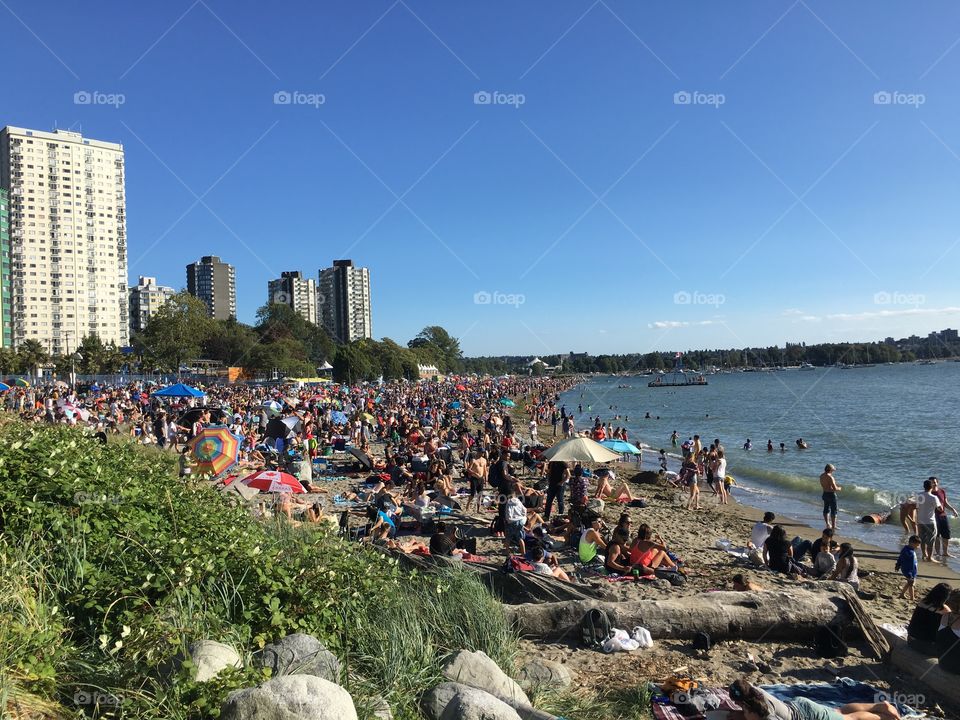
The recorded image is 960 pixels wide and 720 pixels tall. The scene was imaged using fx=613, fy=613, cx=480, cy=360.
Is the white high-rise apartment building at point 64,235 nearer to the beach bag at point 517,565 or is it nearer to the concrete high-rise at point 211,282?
the concrete high-rise at point 211,282

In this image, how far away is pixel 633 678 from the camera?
5.90 m

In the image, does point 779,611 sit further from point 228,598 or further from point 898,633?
point 228,598

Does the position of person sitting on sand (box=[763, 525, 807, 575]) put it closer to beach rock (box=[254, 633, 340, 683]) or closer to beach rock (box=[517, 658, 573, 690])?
beach rock (box=[517, 658, 573, 690])

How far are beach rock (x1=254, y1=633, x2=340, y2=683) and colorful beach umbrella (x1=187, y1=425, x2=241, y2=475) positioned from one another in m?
8.23

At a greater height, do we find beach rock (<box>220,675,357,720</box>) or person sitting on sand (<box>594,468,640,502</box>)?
beach rock (<box>220,675,357,720</box>)

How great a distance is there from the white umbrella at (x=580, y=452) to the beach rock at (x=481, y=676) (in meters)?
7.93

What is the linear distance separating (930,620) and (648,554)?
11.8ft

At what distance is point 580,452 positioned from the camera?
12617 mm

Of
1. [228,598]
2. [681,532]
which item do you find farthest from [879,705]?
[681,532]

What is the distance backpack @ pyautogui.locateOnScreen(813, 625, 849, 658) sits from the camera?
6840mm

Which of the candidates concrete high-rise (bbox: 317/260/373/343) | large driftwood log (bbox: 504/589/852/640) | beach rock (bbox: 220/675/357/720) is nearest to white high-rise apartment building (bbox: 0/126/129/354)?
concrete high-rise (bbox: 317/260/373/343)

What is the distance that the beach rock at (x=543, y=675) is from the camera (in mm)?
5145

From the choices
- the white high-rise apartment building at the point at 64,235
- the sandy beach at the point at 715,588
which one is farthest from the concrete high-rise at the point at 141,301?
the sandy beach at the point at 715,588

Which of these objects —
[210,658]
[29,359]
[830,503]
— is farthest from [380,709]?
[29,359]
